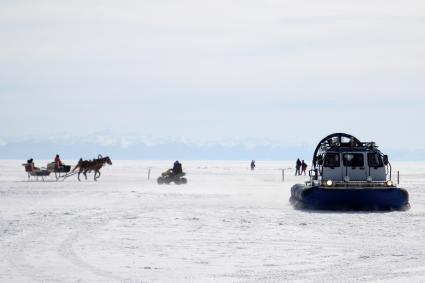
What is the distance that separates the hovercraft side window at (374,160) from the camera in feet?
85.7

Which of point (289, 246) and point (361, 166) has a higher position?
point (361, 166)

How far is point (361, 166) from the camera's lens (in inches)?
1033

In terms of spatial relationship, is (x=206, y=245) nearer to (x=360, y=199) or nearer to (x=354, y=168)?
(x=360, y=199)

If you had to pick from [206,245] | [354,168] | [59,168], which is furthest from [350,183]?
[59,168]

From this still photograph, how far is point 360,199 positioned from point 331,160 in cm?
274

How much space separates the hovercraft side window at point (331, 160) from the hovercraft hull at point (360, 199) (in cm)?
214

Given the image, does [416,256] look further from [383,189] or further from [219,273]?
[383,189]

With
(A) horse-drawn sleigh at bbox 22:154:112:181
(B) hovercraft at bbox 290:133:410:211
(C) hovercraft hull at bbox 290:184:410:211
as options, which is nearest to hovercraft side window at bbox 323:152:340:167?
(B) hovercraft at bbox 290:133:410:211

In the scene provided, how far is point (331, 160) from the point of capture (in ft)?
86.3

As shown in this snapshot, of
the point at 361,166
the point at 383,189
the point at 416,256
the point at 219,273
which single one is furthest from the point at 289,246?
the point at 361,166

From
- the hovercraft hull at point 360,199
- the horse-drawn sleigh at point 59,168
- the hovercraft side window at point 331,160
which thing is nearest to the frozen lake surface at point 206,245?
the hovercraft hull at point 360,199

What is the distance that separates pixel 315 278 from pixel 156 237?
5740mm

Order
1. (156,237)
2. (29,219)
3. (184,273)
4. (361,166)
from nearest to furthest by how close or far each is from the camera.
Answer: (184,273), (156,237), (29,219), (361,166)

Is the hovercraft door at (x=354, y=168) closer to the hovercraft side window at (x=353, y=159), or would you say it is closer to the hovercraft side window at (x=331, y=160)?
the hovercraft side window at (x=353, y=159)
